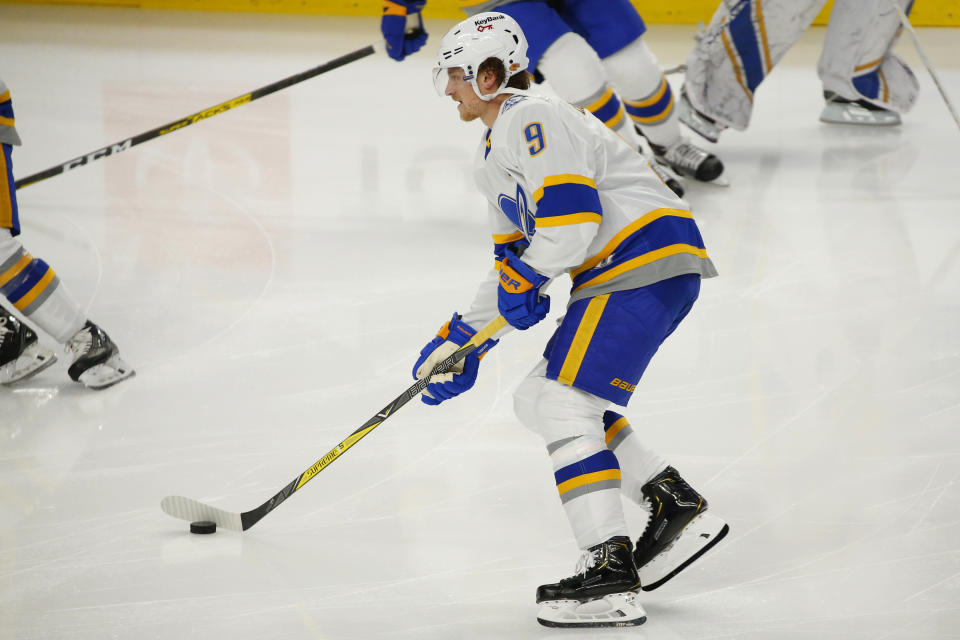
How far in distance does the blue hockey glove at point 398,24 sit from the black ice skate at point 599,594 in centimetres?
251

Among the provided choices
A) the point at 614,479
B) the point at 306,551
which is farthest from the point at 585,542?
the point at 306,551

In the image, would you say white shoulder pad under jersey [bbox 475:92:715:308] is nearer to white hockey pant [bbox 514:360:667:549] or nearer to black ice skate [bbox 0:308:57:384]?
white hockey pant [bbox 514:360:667:549]

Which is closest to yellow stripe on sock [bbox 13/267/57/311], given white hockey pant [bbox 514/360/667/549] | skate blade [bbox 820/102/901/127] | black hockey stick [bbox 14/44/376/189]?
black hockey stick [bbox 14/44/376/189]

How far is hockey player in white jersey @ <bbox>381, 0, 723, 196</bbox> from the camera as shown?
3949 mm

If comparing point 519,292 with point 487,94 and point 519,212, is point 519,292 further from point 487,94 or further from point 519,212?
point 487,94

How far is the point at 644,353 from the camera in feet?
6.51

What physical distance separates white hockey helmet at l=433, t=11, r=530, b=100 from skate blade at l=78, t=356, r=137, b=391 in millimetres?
1396

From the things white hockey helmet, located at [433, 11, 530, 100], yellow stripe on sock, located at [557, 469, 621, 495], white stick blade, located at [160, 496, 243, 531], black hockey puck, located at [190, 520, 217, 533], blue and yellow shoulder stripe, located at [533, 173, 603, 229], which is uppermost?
white hockey helmet, located at [433, 11, 530, 100]

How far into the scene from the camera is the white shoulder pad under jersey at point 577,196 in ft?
6.11

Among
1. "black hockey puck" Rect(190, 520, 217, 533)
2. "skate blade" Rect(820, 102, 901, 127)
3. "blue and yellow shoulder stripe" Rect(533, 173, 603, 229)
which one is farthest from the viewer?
"skate blade" Rect(820, 102, 901, 127)

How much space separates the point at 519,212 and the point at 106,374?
4.59 feet

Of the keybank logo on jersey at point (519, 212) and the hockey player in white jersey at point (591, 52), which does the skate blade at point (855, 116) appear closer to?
the hockey player in white jersey at point (591, 52)

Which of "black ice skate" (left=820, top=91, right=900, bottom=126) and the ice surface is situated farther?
"black ice skate" (left=820, top=91, right=900, bottom=126)

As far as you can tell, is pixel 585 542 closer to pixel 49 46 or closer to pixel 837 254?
pixel 837 254
